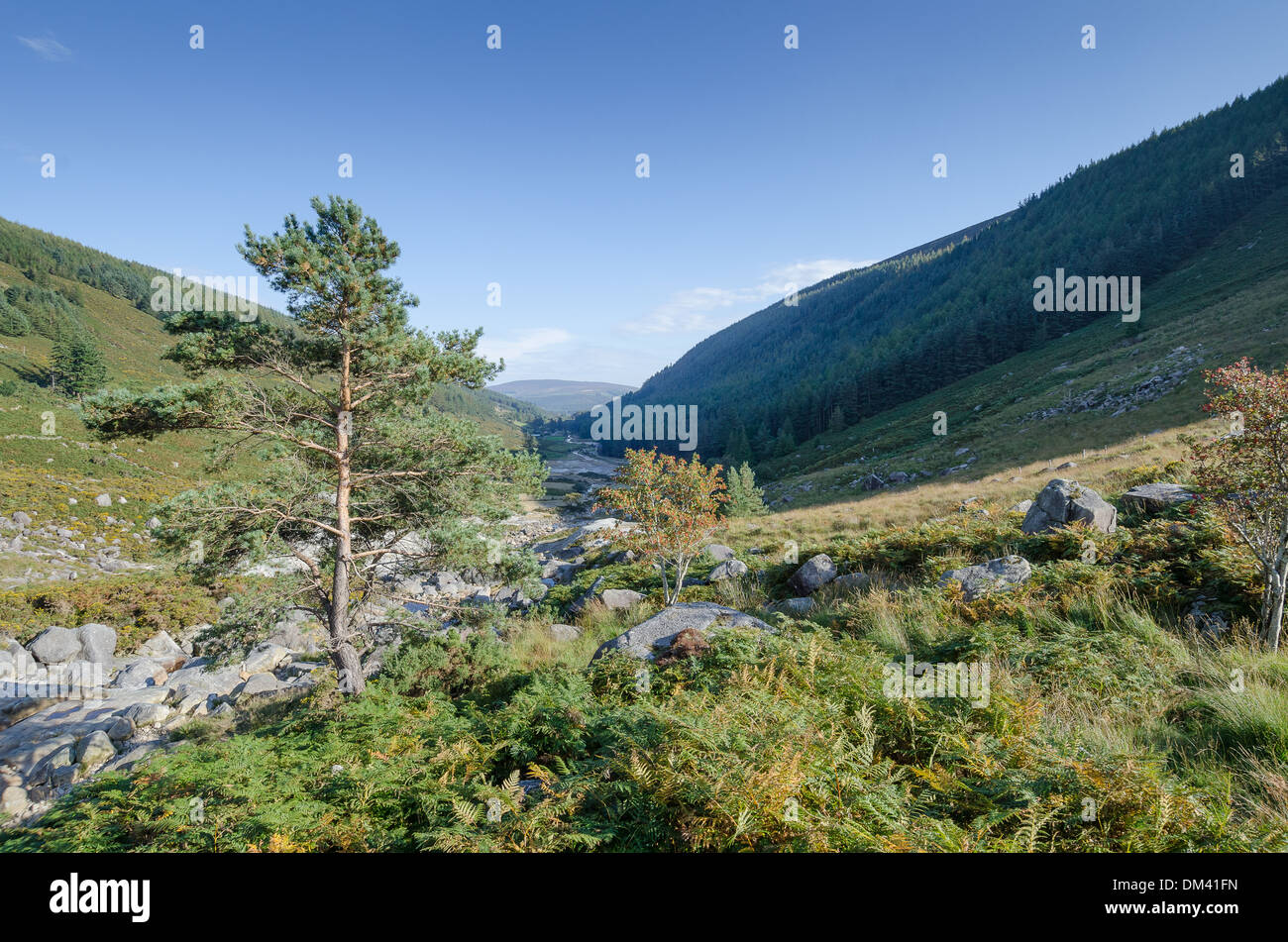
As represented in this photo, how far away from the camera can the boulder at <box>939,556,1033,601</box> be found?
312 inches

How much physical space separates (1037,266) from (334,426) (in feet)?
431

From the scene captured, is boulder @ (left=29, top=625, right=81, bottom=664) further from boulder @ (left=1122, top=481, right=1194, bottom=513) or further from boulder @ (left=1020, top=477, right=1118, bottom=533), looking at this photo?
boulder @ (left=1122, top=481, right=1194, bottom=513)

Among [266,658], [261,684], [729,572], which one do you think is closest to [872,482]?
[729,572]

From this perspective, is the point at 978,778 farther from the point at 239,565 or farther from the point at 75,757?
the point at 75,757

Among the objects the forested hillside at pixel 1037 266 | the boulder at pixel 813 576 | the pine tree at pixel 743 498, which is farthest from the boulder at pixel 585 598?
the forested hillside at pixel 1037 266

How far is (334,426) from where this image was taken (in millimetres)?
9289

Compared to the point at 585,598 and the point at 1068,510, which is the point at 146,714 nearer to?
the point at 585,598

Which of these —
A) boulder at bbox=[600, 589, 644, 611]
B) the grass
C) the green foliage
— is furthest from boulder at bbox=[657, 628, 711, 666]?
the grass

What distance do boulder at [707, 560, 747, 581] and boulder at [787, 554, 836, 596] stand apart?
193cm

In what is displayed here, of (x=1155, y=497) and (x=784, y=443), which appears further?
(x=784, y=443)

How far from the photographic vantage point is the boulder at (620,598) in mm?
13980

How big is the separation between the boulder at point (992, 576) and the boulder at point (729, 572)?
620cm

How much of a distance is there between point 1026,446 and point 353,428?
4515 centimetres
